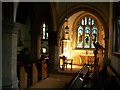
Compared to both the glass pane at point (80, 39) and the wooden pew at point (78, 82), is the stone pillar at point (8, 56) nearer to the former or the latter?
the wooden pew at point (78, 82)

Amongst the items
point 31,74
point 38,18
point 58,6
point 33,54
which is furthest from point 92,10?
point 31,74

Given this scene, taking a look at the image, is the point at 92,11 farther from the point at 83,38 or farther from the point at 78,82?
the point at 78,82

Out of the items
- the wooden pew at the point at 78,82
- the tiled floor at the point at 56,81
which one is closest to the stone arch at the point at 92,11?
the tiled floor at the point at 56,81

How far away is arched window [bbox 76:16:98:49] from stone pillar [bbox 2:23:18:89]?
14.2 metres

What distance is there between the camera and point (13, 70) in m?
6.78

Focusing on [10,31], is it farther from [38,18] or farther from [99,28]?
[99,28]

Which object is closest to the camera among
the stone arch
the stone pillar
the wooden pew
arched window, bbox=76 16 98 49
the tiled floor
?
the wooden pew

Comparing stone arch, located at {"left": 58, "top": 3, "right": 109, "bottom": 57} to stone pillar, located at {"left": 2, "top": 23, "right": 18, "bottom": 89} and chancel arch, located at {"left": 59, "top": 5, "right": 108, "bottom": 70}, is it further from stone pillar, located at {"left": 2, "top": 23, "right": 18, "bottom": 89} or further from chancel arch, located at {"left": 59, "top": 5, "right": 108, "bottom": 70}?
stone pillar, located at {"left": 2, "top": 23, "right": 18, "bottom": 89}

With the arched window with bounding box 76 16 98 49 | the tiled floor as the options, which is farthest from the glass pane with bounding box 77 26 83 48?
the tiled floor

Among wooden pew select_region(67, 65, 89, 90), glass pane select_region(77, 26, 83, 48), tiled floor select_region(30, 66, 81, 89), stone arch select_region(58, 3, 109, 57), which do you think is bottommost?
tiled floor select_region(30, 66, 81, 89)

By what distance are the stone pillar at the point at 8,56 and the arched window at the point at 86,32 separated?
14.2 m

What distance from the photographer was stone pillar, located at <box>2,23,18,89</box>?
21.3ft

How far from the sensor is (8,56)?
667cm

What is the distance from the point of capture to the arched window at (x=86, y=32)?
20.6 metres
